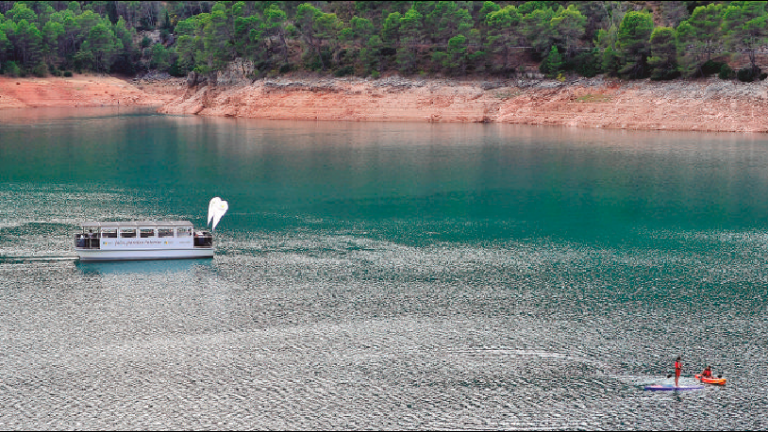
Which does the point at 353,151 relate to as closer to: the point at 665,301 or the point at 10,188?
the point at 10,188

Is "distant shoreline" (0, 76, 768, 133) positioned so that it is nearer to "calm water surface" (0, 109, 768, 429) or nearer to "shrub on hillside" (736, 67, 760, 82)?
"shrub on hillside" (736, 67, 760, 82)

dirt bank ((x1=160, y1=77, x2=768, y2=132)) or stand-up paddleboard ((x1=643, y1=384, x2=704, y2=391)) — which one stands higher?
dirt bank ((x1=160, y1=77, x2=768, y2=132))

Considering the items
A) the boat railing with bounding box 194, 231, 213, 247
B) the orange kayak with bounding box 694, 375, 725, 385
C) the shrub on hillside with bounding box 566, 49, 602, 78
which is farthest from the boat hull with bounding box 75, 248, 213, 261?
the shrub on hillside with bounding box 566, 49, 602, 78

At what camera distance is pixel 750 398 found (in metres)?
41.7

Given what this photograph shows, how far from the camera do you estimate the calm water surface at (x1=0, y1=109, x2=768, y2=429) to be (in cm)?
4078

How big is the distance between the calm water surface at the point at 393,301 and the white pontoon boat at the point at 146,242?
5.36 ft

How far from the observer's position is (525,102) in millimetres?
177375

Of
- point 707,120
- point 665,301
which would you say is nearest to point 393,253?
point 665,301

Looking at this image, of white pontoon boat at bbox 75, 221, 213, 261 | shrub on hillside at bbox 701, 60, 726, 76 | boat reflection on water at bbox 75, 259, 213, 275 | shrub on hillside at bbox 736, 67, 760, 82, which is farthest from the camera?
shrub on hillside at bbox 701, 60, 726, 76

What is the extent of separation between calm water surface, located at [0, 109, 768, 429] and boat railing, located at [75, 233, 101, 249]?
1614 mm

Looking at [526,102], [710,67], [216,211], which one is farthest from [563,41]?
[216,211]

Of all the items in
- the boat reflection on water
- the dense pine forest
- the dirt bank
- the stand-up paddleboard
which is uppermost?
the dense pine forest

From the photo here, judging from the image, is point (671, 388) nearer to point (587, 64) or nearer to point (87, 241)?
point (87, 241)

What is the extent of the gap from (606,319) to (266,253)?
95.8ft
